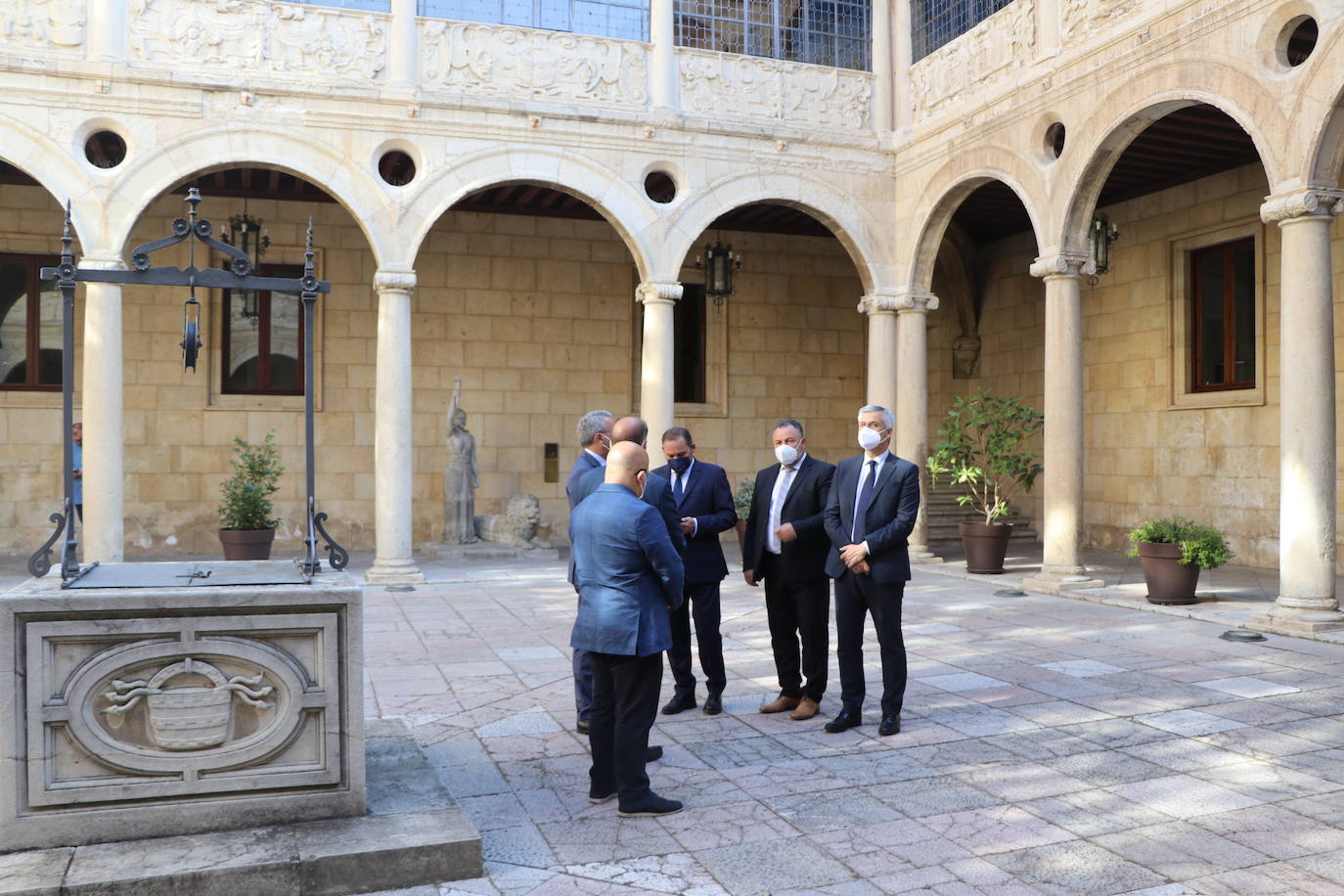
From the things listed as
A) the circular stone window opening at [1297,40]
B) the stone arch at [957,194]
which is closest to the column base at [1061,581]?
the stone arch at [957,194]

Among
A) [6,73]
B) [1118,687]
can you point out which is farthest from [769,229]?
[1118,687]

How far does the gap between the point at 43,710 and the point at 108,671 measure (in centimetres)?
22

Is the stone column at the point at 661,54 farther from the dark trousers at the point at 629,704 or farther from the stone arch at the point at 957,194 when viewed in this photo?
the dark trousers at the point at 629,704

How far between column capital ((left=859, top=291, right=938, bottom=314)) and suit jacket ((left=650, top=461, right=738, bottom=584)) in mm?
7746

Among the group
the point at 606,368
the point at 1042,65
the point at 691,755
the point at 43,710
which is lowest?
the point at 691,755

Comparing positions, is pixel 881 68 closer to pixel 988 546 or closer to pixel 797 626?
pixel 988 546

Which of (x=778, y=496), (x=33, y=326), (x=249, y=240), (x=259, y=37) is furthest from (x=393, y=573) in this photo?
(x=778, y=496)

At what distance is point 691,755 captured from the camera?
487 centimetres

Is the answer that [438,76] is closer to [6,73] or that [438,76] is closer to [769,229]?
[6,73]

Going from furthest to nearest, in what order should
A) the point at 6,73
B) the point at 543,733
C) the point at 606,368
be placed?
the point at 606,368, the point at 6,73, the point at 543,733

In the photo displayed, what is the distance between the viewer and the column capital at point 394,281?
1103cm

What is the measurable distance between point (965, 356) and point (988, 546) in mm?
5758

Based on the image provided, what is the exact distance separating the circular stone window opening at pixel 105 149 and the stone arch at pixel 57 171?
561 millimetres

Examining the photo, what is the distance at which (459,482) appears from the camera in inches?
514
